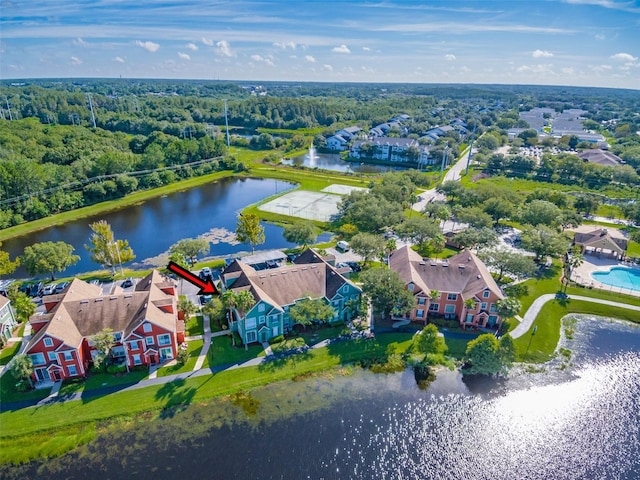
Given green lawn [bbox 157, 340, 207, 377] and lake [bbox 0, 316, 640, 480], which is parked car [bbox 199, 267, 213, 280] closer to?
green lawn [bbox 157, 340, 207, 377]

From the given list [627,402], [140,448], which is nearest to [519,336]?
[627,402]

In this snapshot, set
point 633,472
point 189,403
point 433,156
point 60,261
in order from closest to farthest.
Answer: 1. point 633,472
2. point 189,403
3. point 60,261
4. point 433,156

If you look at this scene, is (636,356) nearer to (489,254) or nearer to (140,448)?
(489,254)

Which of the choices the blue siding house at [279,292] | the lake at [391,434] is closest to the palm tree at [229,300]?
the blue siding house at [279,292]

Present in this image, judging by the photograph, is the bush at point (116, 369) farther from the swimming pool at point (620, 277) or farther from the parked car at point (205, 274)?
the swimming pool at point (620, 277)

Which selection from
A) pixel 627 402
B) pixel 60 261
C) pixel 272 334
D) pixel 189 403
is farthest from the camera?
pixel 60 261

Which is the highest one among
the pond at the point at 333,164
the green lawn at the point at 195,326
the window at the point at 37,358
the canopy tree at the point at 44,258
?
Answer: the pond at the point at 333,164

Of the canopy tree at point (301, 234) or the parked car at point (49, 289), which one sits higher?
the canopy tree at point (301, 234)
